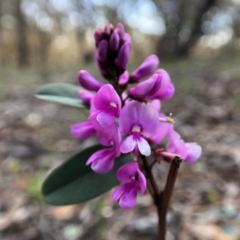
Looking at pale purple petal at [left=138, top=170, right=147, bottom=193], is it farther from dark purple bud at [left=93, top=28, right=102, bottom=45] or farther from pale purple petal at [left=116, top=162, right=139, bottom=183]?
dark purple bud at [left=93, top=28, right=102, bottom=45]

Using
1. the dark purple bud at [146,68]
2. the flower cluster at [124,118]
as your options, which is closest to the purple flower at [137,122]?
the flower cluster at [124,118]

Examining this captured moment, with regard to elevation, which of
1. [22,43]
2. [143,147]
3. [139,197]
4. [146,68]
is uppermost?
[146,68]

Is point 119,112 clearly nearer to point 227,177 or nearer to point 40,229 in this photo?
point 40,229

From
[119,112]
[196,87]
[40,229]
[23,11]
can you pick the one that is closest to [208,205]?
[40,229]

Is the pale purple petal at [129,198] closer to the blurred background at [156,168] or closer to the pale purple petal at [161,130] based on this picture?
the pale purple petal at [161,130]

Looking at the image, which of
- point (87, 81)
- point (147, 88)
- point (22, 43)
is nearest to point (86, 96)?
point (87, 81)

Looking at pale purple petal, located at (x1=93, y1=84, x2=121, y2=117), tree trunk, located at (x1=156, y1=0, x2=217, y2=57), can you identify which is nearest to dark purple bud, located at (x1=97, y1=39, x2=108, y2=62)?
pale purple petal, located at (x1=93, y1=84, x2=121, y2=117)

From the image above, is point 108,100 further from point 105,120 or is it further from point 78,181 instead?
point 78,181
